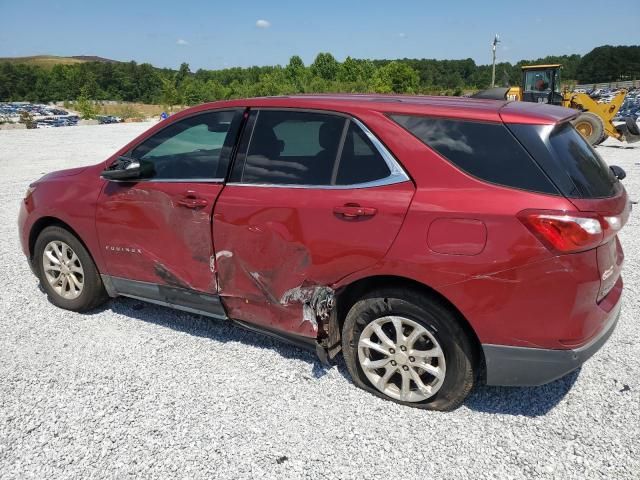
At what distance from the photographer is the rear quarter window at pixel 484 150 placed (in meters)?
2.39

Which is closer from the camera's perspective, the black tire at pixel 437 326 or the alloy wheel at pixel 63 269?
the black tire at pixel 437 326

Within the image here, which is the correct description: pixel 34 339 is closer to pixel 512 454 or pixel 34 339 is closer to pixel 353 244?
pixel 353 244

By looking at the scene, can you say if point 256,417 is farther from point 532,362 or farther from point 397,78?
point 397,78

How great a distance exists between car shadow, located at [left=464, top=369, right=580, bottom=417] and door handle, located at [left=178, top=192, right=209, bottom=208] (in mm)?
2060

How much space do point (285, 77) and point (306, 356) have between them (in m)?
96.7

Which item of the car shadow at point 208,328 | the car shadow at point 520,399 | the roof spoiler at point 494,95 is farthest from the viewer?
the car shadow at point 208,328

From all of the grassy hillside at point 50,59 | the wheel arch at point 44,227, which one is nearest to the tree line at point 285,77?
the grassy hillside at point 50,59

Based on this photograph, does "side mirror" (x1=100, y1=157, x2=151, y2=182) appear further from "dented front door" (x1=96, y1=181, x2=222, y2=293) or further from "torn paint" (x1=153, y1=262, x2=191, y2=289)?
"torn paint" (x1=153, y1=262, x2=191, y2=289)

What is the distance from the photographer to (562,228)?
2.28m

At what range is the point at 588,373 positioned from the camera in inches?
127

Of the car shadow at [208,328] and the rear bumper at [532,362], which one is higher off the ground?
the rear bumper at [532,362]

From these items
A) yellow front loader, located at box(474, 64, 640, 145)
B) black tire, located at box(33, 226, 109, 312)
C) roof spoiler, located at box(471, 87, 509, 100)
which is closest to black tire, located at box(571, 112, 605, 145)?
yellow front loader, located at box(474, 64, 640, 145)

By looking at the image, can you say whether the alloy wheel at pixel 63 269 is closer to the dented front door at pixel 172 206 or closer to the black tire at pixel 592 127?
the dented front door at pixel 172 206

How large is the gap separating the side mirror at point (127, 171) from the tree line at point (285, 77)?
62180 millimetres
